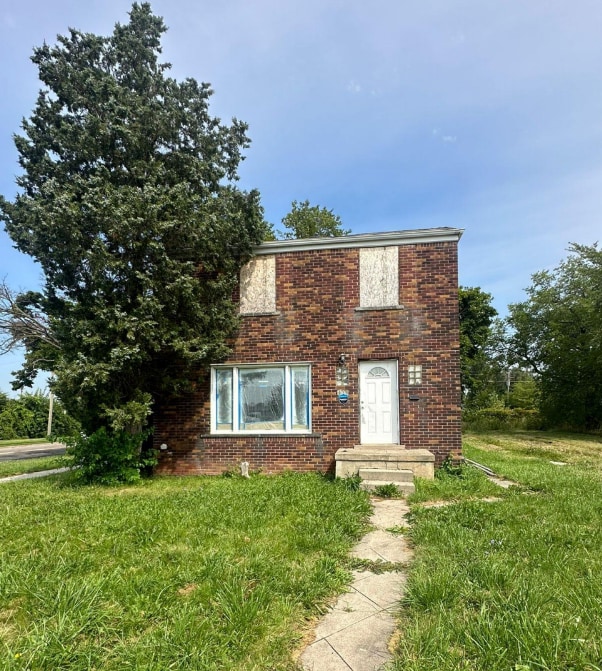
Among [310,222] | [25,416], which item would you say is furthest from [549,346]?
[25,416]

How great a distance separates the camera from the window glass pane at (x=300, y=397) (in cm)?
872

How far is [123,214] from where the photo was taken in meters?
6.78

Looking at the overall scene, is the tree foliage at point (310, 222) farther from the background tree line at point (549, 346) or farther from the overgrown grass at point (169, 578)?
the overgrown grass at point (169, 578)

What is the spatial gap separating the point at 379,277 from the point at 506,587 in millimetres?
6324

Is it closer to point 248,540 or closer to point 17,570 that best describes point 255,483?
point 248,540

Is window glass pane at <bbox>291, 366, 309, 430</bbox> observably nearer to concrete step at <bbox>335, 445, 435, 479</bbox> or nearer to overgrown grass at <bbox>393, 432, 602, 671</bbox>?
concrete step at <bbox>335, 445, 435, 479</bbox>

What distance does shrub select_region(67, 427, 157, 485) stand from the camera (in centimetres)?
786

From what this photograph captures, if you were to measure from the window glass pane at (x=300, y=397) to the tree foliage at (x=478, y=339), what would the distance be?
17166 millimetres

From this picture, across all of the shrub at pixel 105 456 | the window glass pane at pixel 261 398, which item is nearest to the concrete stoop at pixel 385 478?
the window glass pane at pixel 261 398

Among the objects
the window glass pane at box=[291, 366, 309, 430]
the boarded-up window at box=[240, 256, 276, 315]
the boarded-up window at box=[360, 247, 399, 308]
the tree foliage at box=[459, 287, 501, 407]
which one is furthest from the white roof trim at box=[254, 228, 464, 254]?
the tree foliage at box=[459, 287, 501, 407]

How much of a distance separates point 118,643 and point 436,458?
672cm

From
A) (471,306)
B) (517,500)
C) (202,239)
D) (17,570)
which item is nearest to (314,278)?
(202,239)

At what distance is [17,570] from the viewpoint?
350cm

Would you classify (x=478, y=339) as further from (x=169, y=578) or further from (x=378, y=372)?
(x=169, y=578)
